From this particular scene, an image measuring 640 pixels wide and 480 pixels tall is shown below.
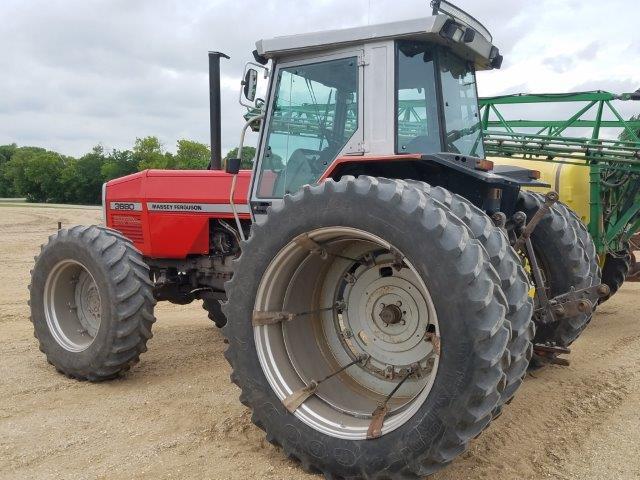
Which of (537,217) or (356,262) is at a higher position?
(537,217)

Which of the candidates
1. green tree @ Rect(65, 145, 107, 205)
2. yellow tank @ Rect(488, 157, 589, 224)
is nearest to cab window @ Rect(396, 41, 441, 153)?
yellow tank @ Rect(488, 157, 589, 224)

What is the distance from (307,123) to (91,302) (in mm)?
2396

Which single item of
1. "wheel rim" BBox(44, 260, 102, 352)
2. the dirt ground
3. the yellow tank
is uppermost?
the yellow tank

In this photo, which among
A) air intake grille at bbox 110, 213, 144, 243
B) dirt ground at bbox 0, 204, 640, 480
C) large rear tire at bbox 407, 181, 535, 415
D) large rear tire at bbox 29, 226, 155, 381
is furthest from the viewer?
air intake grille at bbox 110, 213, 144, 243

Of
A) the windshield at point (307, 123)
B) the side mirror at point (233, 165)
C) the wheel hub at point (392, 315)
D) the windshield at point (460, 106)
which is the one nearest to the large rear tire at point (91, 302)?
the side mirror at point (233, 165)

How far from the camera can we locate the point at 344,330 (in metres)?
3.69

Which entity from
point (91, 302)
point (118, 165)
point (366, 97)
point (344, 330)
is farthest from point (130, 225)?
point (118, 165)

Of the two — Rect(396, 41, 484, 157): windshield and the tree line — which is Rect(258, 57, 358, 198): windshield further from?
the tree line

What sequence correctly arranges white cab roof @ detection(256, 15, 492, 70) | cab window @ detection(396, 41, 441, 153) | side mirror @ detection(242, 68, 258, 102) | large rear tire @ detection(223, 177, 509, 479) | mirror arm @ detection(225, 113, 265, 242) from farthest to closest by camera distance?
mirror arm @ detection(225, 113, 265, 242) < side mirror @ detection(242, 68, 258, 102) < cab window @ detection(396, 41, 441, 153) < white cab roof @ detection(256, 15, 492, 70) < large rear tire @ detection(223, 177, 509, 479)

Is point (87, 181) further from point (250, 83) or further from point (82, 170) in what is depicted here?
point (250, 83)

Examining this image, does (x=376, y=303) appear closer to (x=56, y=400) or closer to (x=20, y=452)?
(x=20, y=452)

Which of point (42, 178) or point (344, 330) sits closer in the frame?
point (344, 330)

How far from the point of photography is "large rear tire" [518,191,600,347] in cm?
432

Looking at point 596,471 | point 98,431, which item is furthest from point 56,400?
point 596,471
